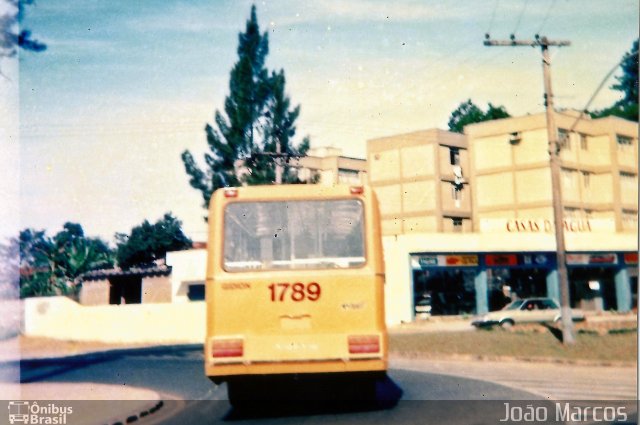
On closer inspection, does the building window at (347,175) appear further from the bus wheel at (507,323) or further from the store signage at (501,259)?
the bus wheel at (507,323)

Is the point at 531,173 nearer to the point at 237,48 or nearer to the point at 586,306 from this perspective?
the point at 586,306

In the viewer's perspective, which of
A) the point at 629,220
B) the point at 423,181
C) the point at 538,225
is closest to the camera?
the point at 538,225

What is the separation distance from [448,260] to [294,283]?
34.7 m

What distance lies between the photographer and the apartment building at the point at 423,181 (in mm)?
54781

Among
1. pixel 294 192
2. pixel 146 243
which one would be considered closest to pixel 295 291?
pixel 294 192

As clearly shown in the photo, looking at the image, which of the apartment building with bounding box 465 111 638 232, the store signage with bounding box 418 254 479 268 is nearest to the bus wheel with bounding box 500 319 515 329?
the store signage with bounding box 418 254 479 268

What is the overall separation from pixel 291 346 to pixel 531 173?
48.8 m

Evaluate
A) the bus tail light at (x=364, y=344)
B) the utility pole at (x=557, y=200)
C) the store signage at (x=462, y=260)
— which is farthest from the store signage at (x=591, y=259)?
the bus tail light at (x=364, y=344)

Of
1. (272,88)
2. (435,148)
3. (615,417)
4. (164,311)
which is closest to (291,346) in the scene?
(615,417)

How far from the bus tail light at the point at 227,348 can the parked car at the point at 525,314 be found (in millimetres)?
25319

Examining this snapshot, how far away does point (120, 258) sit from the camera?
67.4m

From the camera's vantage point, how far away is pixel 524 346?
72.5ft

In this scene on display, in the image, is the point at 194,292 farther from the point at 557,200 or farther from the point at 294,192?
the point at 294,192

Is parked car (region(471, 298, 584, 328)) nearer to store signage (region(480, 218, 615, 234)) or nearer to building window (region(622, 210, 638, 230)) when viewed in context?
store signage (region(480, 218, 615, 234))
